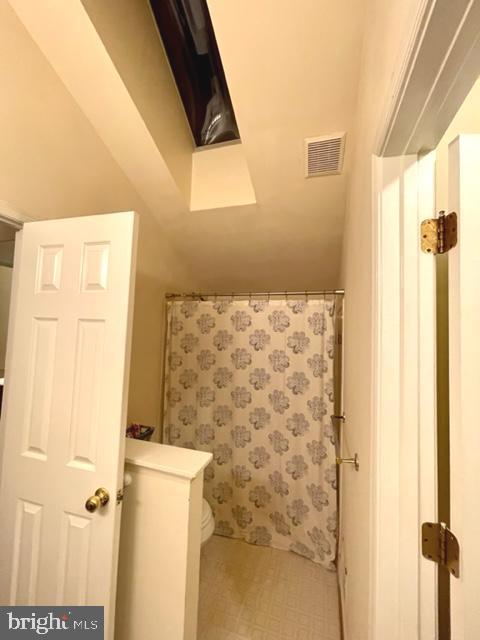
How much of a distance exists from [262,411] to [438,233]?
5.07 ft

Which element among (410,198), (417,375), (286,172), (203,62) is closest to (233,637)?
(417,375)

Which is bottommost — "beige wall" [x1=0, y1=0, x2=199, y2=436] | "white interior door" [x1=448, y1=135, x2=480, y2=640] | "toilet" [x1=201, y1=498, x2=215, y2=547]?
"toilet" [x1=201, y1=498, x2=215, y2=547]

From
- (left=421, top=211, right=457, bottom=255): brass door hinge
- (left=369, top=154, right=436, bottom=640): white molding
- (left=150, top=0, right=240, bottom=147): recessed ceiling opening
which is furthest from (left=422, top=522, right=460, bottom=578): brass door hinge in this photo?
(left=150, top=0, right=240, bottom=147): recessed ceiling opening

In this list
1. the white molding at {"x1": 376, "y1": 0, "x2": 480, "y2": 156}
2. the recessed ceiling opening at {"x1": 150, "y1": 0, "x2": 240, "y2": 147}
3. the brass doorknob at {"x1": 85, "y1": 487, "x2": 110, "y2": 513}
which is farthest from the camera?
the recessed ceiling opening at {"x1": 150, "y1": 0, "x2": 240, "y2": 147}

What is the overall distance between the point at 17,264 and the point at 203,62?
1555 millimetres

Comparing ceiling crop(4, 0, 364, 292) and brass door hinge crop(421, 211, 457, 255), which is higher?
ceiling crop(4, 0, 364, 292)

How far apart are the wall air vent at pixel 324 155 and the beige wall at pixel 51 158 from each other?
3.50 feet

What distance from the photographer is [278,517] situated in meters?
1.75

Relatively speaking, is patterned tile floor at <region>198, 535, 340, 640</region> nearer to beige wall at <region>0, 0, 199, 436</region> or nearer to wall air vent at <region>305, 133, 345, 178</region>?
beige wall at <region>0, 0, 199, 436</region>

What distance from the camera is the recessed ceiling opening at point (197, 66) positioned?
1.37m

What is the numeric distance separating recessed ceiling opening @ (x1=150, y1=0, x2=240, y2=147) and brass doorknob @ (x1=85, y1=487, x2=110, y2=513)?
6.78 ft

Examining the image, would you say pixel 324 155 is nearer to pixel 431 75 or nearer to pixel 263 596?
pixel 431 75

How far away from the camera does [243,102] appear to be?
1.19m

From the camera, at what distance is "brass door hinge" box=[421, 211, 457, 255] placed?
51cm
